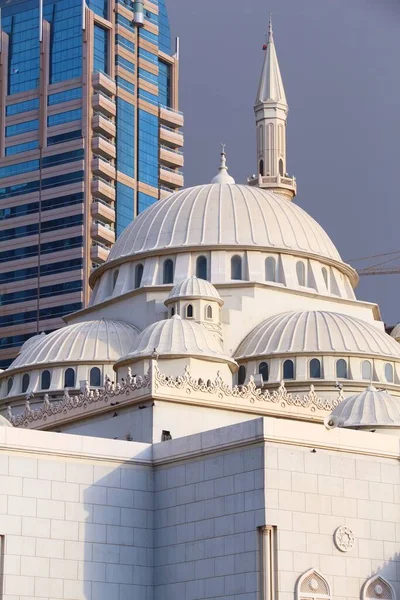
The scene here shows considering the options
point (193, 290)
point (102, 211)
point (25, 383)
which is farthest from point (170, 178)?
point (193, 290)

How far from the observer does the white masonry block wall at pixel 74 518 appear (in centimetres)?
4603

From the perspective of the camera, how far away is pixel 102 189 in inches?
4279

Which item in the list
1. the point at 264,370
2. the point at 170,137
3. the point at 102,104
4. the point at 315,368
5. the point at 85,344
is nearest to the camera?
the point at 315,368

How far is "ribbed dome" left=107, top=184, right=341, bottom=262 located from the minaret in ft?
31.1

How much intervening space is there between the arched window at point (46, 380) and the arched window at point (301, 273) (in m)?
11.3

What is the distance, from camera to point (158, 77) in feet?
390

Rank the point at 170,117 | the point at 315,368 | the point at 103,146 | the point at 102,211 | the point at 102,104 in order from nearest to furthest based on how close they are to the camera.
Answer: the point at 315,368
the point at 102,211
the point at 103,146
the point at 102,104
the point at 170,117

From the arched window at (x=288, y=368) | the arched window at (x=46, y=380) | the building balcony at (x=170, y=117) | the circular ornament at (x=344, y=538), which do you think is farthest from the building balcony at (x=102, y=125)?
the circular ornament at (x=344, y=538)

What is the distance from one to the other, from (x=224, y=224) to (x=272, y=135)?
14942 millimetres

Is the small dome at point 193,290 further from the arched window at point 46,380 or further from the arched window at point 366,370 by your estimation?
the arched window at point 366,370

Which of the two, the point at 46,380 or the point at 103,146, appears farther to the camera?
the point at 103,146

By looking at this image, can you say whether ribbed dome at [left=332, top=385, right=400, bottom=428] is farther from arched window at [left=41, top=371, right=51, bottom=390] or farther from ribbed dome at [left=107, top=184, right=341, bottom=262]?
arched window at [left=41, top=371, right=51, bottom=390]

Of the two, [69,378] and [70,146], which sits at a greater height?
[70,146]

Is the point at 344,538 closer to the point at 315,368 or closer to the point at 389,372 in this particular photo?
the point at 315,368
